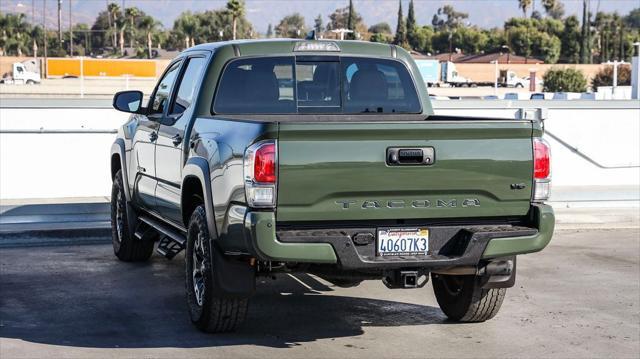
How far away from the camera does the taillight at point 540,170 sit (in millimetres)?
7551

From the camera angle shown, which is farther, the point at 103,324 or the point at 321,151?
the point at 103,324

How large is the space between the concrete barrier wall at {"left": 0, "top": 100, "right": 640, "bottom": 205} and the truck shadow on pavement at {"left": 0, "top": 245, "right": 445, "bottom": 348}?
22.0ft

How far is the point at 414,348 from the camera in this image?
7.86 meters

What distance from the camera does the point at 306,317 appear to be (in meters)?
8.86

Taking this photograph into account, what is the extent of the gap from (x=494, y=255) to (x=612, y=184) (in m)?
13.0

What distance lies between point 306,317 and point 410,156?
212cm

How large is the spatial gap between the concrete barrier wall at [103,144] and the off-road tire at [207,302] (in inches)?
376

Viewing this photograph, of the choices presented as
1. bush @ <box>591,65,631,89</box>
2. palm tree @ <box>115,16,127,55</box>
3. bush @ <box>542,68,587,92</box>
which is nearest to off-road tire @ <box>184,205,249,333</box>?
bush @ <box>542,68,587,92</box>

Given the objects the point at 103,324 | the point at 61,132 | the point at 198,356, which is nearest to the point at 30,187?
the point at 61,132

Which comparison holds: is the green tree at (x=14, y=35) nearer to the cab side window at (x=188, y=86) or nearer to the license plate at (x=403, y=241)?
the cab side window at (x=188, y=86)

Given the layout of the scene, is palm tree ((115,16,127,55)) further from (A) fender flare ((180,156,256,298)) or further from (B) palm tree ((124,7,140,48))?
(A) fender flare ((180,156,256,298))

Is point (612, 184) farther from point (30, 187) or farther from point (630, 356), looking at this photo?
point (630, 356)

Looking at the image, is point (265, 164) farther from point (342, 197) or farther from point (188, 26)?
point (188, 26)

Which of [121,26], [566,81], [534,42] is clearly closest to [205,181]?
[566,81]
